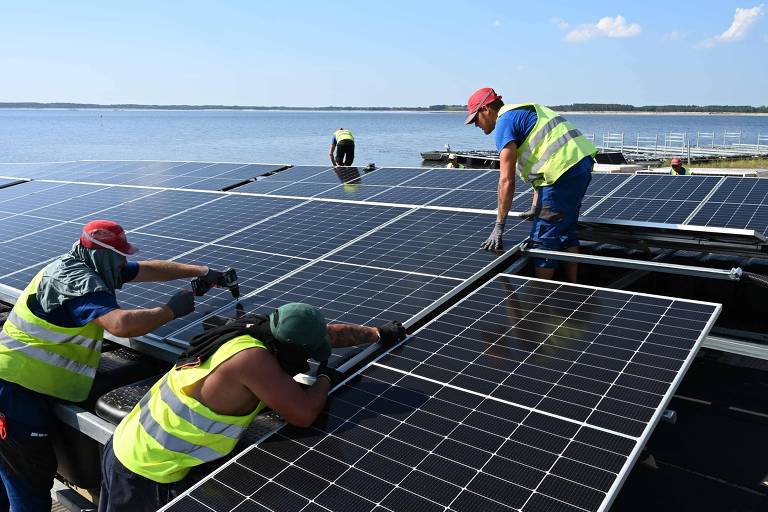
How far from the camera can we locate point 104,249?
512cm

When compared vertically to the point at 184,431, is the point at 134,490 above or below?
below

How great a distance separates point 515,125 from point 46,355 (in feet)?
15.1

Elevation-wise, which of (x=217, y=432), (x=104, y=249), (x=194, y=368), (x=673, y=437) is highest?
(x=104, y=249)

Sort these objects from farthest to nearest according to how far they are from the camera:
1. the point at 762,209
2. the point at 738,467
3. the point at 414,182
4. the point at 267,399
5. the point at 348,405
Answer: the point at 414,182 < the point at 762,209 < the point at 738,467 < the point at 348,405 < the point at 267,399

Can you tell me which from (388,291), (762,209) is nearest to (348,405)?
(388,291)

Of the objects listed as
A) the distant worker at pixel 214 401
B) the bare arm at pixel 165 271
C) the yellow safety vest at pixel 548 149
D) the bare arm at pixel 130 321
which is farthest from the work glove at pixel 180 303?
the yellow safety vest at pixel 548 149

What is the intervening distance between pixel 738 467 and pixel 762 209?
3369 mm

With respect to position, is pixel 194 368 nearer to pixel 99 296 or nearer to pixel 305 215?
pixel 99 296

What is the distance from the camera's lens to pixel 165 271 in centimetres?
604

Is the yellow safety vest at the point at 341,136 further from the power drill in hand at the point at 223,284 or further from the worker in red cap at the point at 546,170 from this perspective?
the power drill in hand at the point at 223,284

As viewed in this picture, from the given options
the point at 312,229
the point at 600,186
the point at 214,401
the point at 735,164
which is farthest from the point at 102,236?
the point at 735,164

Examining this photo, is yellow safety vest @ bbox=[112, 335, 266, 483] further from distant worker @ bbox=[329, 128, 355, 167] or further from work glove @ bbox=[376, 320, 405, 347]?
distant worker @ bbox=[329, 128, 355, 167]

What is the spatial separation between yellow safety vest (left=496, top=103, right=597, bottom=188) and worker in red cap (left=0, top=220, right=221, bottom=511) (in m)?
3.45

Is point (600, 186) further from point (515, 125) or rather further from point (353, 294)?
point (353, 294)
